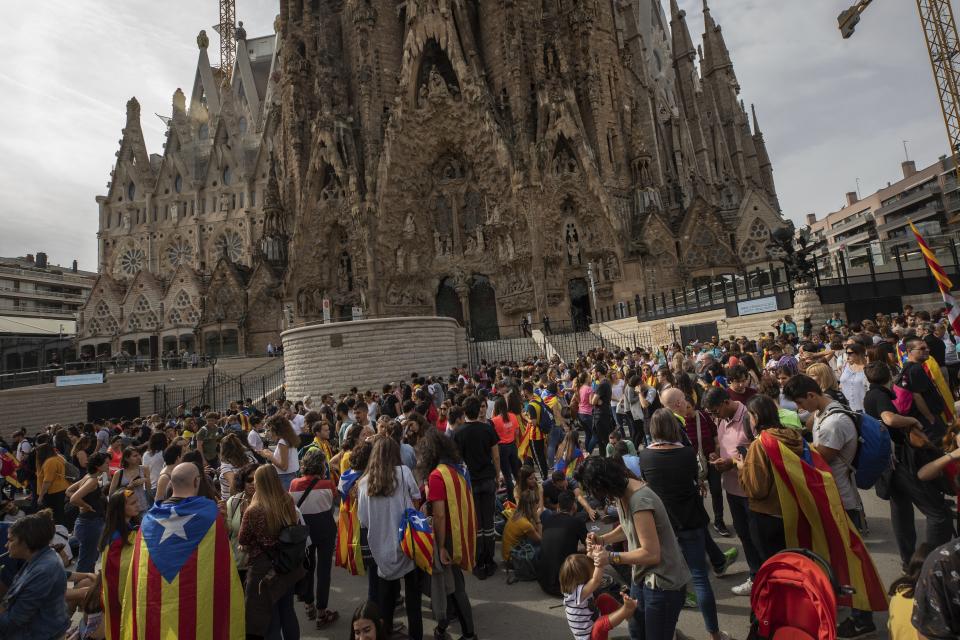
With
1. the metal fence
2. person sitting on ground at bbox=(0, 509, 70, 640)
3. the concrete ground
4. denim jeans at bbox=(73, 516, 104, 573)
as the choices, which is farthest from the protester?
the metal fence

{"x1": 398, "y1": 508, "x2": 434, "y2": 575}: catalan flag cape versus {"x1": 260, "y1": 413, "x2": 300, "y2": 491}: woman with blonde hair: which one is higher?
{"x1": 260, "y1": 413, "x2": 300, "y2": 491}: woman with blonde hair

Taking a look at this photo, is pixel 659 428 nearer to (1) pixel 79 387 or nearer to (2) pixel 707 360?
(2) pixel 707 360

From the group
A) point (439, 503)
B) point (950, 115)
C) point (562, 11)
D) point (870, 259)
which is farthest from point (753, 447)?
point (950, 115)

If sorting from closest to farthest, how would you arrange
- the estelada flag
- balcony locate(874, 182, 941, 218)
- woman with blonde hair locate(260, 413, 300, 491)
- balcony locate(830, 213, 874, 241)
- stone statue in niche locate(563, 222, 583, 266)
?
the estelada flag, woman with blonde hair locate(260, 413, 300, 491), stone statue in niche locate(563, 222, 583, 266), balcony locate(874, 182, 941, 218), balcony locate(830, 213, 874, 241)

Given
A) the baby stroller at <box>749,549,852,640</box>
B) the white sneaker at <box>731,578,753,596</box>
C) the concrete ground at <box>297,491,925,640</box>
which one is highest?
the baby stroller at <box>749,549,852,640</box>

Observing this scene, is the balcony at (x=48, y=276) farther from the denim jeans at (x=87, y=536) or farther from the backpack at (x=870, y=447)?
the backpack at (x=870, y=447)

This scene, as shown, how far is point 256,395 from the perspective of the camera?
80.4 feet

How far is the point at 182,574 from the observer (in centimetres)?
307

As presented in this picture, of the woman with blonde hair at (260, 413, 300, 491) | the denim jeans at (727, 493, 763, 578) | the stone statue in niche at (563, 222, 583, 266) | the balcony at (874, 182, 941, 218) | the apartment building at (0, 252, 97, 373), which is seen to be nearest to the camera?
the denim jeans at (727, 493, 763, 578)

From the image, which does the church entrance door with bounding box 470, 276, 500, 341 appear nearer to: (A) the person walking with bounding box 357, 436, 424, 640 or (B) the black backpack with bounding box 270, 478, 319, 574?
(A) the person walking with bounding box 357, 436, 424, 640

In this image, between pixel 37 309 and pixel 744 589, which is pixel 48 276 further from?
pixel 744 589

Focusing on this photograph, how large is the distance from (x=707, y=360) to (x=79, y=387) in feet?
85.4

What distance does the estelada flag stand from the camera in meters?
3.04

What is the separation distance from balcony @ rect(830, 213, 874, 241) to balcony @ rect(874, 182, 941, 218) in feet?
7.84
